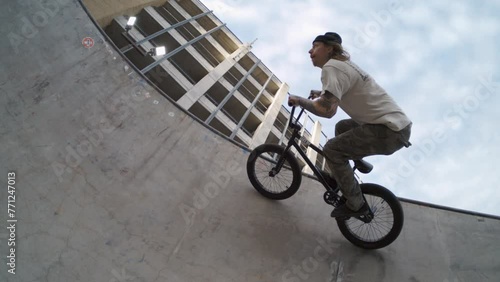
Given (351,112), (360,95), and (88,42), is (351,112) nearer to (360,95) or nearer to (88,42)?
(360,95)

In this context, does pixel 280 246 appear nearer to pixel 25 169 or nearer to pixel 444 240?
pixel 444 240

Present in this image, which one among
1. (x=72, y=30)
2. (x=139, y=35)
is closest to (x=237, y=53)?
(x=139, y=35)

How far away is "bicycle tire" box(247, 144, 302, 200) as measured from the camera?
13.3ft

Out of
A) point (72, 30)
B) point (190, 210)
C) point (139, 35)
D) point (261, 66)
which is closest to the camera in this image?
point (190, 210)

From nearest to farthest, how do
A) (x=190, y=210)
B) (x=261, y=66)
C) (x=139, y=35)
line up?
1. (x=190, y=210)
2. (x=139, y=35)
3. (x=261, y=66)

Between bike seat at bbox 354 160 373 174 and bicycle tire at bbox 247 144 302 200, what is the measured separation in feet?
2.65

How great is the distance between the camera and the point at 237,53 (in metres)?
20.6

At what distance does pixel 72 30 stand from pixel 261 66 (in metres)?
18.8

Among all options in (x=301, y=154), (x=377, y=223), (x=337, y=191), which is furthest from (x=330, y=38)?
(x=377, y=223)

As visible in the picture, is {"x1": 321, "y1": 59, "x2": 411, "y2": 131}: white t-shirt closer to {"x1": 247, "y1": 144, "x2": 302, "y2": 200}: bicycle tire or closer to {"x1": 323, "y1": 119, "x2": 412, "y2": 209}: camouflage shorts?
{"x1": 323, "y1": 119, "x2": 412, "y2": 209}: camouflage shorts

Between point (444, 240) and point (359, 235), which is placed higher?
point (444, 240)

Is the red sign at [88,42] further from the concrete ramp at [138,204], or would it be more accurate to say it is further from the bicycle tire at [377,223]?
the bicycle tire at [377,223]

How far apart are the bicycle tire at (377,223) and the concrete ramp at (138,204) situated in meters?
0.16

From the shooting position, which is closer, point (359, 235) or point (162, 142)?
point (359, 235)
